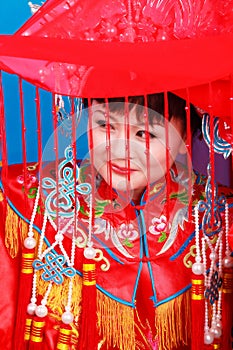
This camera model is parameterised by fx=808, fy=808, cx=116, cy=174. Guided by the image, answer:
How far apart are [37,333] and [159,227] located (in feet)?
1.13

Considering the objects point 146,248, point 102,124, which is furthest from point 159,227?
Result: point 102,124

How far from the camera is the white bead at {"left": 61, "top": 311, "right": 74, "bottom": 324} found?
168 centimetres

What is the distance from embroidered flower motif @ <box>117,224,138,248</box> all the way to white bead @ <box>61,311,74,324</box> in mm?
191

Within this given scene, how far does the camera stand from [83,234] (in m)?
1.73

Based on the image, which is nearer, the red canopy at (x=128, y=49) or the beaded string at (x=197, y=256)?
the red canopy at (x=128, y=49)

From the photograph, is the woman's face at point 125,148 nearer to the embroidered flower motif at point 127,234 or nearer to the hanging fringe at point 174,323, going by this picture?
the embroidered flower motif at point 127,234

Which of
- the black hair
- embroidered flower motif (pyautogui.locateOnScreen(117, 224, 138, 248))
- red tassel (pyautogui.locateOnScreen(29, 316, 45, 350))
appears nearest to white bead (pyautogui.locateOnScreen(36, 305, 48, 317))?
red tassel (pyautogui.locateOnScreen(29, 316, 45, 350))

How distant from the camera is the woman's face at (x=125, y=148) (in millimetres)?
1628

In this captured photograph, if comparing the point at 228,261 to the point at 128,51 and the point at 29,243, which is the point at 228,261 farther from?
the point at 128,51

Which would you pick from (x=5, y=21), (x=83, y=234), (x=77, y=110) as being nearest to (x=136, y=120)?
(x=77, y=110)

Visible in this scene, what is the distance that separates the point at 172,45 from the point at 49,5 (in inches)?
9.3

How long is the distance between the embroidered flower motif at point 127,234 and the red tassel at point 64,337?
216mm

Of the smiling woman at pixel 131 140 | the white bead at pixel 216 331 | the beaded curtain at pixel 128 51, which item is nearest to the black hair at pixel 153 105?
the smiling woman at pixel 131 140

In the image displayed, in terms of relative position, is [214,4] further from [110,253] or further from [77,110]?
[110,253]
